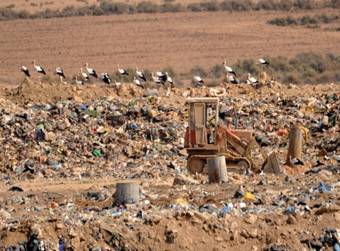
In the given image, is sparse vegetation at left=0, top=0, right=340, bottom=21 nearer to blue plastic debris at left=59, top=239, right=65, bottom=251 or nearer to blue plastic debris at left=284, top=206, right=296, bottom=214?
blue plastic debris at left=284, top=206, right=296, bottom=214

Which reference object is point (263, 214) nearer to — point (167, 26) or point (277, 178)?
point (277, 178)

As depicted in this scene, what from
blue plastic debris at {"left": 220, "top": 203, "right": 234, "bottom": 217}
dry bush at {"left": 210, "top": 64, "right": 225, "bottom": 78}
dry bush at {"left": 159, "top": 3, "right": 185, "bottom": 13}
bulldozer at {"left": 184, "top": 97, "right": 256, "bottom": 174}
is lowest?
dry bush at {"left": 159, "top": 3, "right": 185, "bottom": 13}

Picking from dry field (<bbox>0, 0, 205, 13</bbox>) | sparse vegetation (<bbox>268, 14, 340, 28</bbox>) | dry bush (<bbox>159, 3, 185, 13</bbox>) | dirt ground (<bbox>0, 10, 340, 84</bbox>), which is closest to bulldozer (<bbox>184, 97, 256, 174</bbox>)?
dirt ground (<bbox>0, 10, 340, 84</bbox>)

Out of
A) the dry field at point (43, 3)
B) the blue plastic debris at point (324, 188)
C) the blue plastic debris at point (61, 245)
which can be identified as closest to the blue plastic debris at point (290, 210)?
the blue plastic debris at point (324, 188)

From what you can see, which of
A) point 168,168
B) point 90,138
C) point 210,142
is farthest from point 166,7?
point 210,142

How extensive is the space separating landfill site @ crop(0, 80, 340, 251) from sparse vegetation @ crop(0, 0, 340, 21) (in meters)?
35.5

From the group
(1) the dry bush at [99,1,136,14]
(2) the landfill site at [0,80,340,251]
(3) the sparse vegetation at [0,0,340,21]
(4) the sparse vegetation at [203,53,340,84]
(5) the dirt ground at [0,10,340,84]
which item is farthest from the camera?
(1) the dry bush at [99,1,136,14]

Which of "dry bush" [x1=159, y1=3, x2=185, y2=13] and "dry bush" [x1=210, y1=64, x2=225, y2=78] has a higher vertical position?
"dry bush" [x1=210, y1=64, x2=225, y2=78]

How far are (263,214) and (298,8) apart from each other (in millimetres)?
56497

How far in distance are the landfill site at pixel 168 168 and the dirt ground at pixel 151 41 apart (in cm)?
1764

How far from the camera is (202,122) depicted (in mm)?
24031

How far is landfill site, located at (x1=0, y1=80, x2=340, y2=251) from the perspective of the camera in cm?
1627

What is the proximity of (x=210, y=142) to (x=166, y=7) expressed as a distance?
160 ft

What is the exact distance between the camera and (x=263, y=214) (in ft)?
54.7
